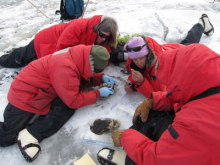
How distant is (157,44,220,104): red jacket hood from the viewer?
3.09ft

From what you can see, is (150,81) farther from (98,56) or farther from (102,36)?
(102,36)

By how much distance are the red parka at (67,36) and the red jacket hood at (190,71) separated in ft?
5.74

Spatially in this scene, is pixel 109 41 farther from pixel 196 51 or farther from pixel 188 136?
pixel 188 136

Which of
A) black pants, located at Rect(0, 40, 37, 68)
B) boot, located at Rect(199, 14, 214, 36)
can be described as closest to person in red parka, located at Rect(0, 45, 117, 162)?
black pants, located at Rect(0, 40, 37, 68)

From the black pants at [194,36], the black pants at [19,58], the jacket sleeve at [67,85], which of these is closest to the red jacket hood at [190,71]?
the jacket sleeve at [67,85]

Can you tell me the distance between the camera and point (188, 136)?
0.92m

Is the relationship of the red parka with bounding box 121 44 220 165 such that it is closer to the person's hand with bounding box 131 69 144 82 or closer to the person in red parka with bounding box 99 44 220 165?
the person in red parka with bounding box 99 44 220 165

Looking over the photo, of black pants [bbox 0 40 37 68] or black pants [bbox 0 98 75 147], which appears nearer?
black pants [bbox 0 98 75 147]

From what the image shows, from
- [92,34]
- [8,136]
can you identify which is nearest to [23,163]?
[8,136]

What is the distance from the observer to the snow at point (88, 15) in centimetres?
167

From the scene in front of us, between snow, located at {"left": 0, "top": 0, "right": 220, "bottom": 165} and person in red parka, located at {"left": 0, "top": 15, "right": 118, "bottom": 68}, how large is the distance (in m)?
0.27

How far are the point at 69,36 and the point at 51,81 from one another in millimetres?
1041

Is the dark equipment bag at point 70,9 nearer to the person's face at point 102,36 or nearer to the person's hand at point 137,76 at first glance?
the person's face at point 102,36

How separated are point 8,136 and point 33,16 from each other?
470 cm
